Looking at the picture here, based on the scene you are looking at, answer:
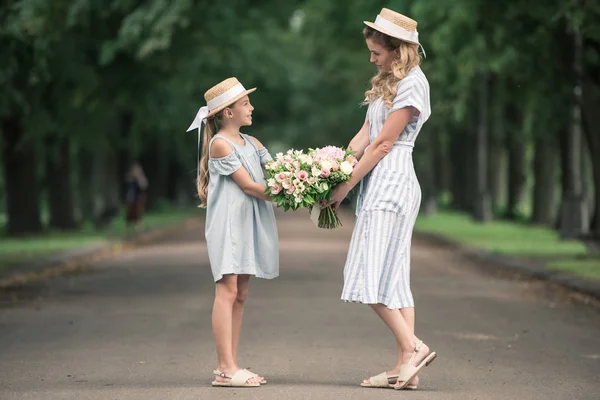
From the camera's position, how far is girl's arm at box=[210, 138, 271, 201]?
8.30 m

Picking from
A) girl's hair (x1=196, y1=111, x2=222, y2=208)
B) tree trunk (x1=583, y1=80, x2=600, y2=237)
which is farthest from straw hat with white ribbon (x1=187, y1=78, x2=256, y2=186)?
tree trunk (x1=583, y1=80, x2=600, y2=237)

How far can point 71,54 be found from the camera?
81.1 feet

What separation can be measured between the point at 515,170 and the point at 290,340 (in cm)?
3195

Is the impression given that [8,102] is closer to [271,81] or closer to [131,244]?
[131,244]

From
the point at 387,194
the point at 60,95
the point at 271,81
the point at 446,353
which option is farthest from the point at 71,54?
the point at 271,81

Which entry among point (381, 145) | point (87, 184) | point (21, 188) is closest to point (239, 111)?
point (381, 145)

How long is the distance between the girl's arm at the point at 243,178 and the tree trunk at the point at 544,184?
28801mm

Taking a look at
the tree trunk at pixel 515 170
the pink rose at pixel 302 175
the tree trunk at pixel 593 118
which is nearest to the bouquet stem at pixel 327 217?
the pink rose at pixel 302 175

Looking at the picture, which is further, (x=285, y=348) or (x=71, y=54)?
(x=71, y=54)

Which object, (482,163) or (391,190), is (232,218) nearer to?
(391,190)

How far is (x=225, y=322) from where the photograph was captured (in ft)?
27.6

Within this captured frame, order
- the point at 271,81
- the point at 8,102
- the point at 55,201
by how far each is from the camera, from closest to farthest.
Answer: the point at 8,102
the point at 55,201
the point at 271,81

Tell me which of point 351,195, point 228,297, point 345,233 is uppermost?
point 351,195

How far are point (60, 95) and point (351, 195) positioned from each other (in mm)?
18145
